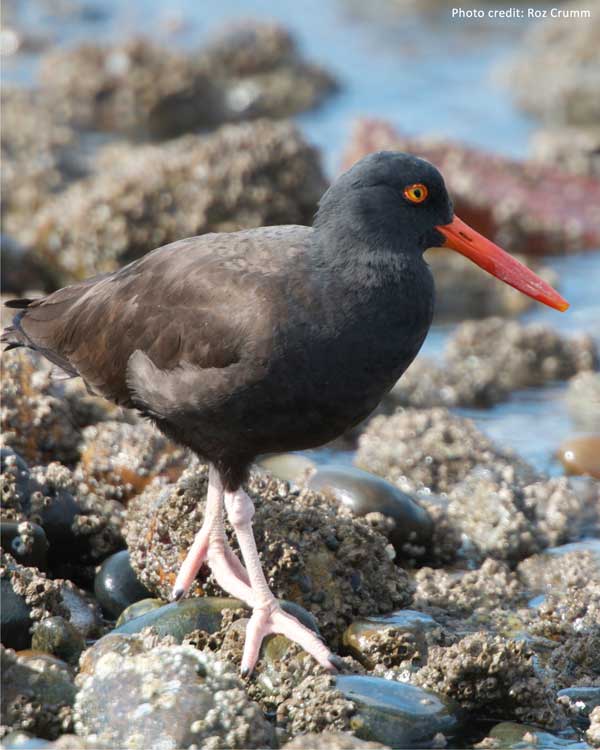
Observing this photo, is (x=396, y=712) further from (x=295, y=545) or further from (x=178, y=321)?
(x=178, y=321)

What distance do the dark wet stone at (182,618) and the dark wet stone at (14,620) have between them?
11.7 inches

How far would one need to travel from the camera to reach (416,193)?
426 cm

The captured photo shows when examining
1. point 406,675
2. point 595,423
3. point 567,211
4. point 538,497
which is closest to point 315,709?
point 406,675

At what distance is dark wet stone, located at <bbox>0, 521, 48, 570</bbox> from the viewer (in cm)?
438

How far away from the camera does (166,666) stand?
136 inches

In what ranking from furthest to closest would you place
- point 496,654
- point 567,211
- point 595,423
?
point 567,211 < point 595,423 < point 496,654

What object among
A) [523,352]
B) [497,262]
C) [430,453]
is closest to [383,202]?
[497,262]

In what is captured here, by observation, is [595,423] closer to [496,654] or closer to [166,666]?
[496,654]

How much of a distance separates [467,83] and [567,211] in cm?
500

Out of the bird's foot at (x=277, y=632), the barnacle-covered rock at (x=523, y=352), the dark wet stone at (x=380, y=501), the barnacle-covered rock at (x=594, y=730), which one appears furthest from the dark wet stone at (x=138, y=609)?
the barnacle-covered rock at (x=523, y=352)

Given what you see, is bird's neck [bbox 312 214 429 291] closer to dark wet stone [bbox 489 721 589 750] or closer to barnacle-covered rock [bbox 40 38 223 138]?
dark wet stone [bbox 489 721 589 750]

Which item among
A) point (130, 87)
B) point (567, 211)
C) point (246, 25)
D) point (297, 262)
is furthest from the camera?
point (246, 25)

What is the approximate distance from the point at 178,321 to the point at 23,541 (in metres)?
0.98

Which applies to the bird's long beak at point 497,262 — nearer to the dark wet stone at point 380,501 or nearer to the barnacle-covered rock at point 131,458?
the dark wet stone at point 380,501
